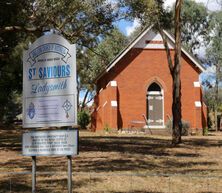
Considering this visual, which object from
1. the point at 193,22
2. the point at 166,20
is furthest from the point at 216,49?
the point at 166,20

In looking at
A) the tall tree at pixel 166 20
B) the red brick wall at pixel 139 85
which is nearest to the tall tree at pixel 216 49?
the red brick wall at pixel 139 85

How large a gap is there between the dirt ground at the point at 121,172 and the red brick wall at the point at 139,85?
60.2 ft

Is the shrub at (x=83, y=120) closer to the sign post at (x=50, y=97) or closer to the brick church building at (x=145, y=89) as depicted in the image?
the brick church building at (x=145, y=89)

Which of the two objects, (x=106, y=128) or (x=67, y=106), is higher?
(x=106, y=128)

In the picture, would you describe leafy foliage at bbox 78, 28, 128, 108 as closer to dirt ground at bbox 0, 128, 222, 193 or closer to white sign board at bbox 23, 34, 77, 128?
dirt ground at bbox 0, 128, 222, 193

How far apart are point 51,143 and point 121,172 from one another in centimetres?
536

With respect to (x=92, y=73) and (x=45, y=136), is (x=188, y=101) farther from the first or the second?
(x=45, y=136)

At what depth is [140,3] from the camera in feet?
65.5

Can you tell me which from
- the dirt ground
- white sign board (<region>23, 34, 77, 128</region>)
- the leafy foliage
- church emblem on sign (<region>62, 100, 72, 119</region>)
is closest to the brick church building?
the dirt ground

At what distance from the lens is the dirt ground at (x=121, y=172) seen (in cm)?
1090

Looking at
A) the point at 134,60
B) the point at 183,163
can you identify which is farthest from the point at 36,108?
the point at 134,60

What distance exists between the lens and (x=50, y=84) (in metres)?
7.82

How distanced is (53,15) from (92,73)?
4277cm

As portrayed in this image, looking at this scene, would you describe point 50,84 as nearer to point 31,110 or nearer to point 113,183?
point 31,110
